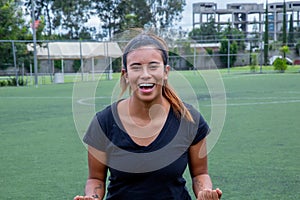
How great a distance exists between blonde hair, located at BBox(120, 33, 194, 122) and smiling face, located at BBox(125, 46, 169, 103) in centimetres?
3

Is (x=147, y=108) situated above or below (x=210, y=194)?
above

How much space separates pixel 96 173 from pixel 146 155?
12.0 inches

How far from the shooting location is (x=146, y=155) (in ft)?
7.88

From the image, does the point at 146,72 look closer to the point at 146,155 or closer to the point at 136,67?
the point at 136,67

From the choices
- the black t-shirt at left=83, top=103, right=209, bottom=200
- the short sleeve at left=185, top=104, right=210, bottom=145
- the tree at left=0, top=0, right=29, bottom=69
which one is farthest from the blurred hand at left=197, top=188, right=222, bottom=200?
the tree at left=0, top=0, right=29, bottom=69

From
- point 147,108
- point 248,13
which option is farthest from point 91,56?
point 248,13

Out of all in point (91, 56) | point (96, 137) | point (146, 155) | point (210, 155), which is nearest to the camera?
point (146, 155)

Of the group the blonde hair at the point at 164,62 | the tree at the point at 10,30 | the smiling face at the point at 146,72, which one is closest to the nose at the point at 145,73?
the smiling face at the point at 146,72

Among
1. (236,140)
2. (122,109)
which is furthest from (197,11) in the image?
(122,109)

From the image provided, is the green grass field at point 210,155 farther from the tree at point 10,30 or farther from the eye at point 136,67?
the tree at point 10,30

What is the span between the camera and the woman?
2336 mm

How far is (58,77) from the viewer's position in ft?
94.5

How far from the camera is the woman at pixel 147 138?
2336 mm

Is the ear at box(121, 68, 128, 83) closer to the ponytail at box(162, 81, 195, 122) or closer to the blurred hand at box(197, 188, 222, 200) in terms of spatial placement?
the ponytail at box(162, 81, 195, 122)
